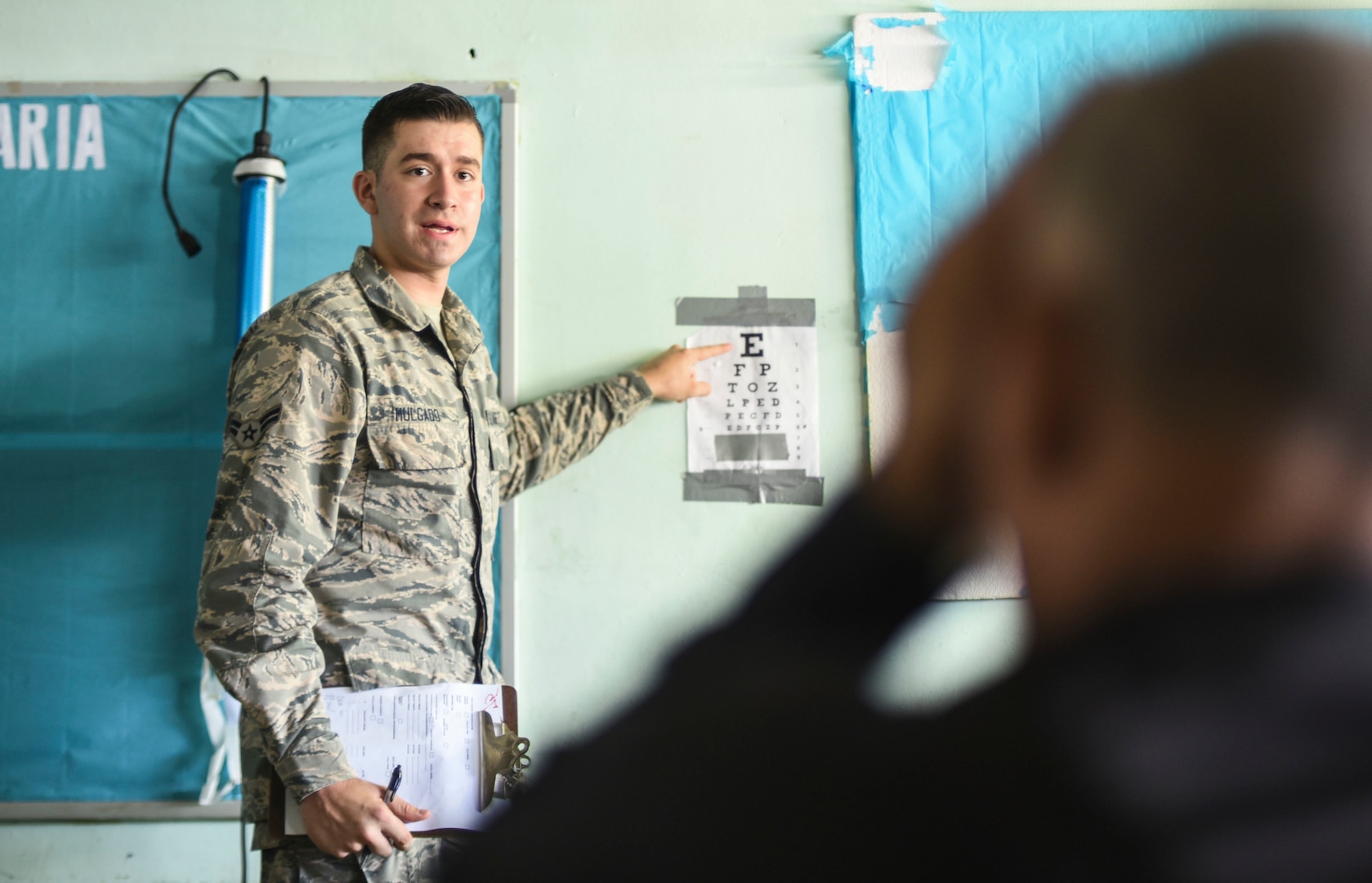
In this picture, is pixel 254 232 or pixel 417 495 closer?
pixel 417 495

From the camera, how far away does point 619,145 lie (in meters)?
1.43

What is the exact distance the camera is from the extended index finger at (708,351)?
1409 mm

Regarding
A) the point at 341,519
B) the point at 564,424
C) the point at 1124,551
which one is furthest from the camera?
the point at 564,424

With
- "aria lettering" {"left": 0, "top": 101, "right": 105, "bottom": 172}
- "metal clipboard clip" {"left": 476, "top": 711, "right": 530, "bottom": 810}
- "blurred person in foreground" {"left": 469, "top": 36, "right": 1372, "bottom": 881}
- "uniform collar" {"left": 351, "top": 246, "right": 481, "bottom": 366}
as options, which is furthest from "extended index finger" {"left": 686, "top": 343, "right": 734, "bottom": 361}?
"blurred person in foreground" {"left": 469, "top": 36, "right": 1372, "bottom": 881}

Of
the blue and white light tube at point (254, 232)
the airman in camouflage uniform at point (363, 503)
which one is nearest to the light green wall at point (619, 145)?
the blue and white light tube at point (254, 232)

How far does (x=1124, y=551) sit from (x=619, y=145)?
4.45 feet

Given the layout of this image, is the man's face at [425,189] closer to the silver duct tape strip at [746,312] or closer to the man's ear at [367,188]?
the man's ear at [367,188]

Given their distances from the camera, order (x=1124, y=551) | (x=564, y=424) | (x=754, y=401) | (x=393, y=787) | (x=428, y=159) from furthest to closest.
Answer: (x=754, y=401), (x=564, y=424), (x=428, y=159), (x=393, y=787), (x=1124, y=551)

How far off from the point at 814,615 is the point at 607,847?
0.09 metres

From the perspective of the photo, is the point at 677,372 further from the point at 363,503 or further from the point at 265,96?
the point at 265,96

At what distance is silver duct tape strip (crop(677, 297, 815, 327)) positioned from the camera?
1412 mm

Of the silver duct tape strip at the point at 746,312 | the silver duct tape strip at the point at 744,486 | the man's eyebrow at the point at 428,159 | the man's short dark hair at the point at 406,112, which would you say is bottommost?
the silver duct tape strip at the point at 744,486

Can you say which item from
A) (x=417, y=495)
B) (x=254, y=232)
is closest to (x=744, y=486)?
(x=417, y=495)

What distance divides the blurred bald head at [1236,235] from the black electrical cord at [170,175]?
4.84 feet
